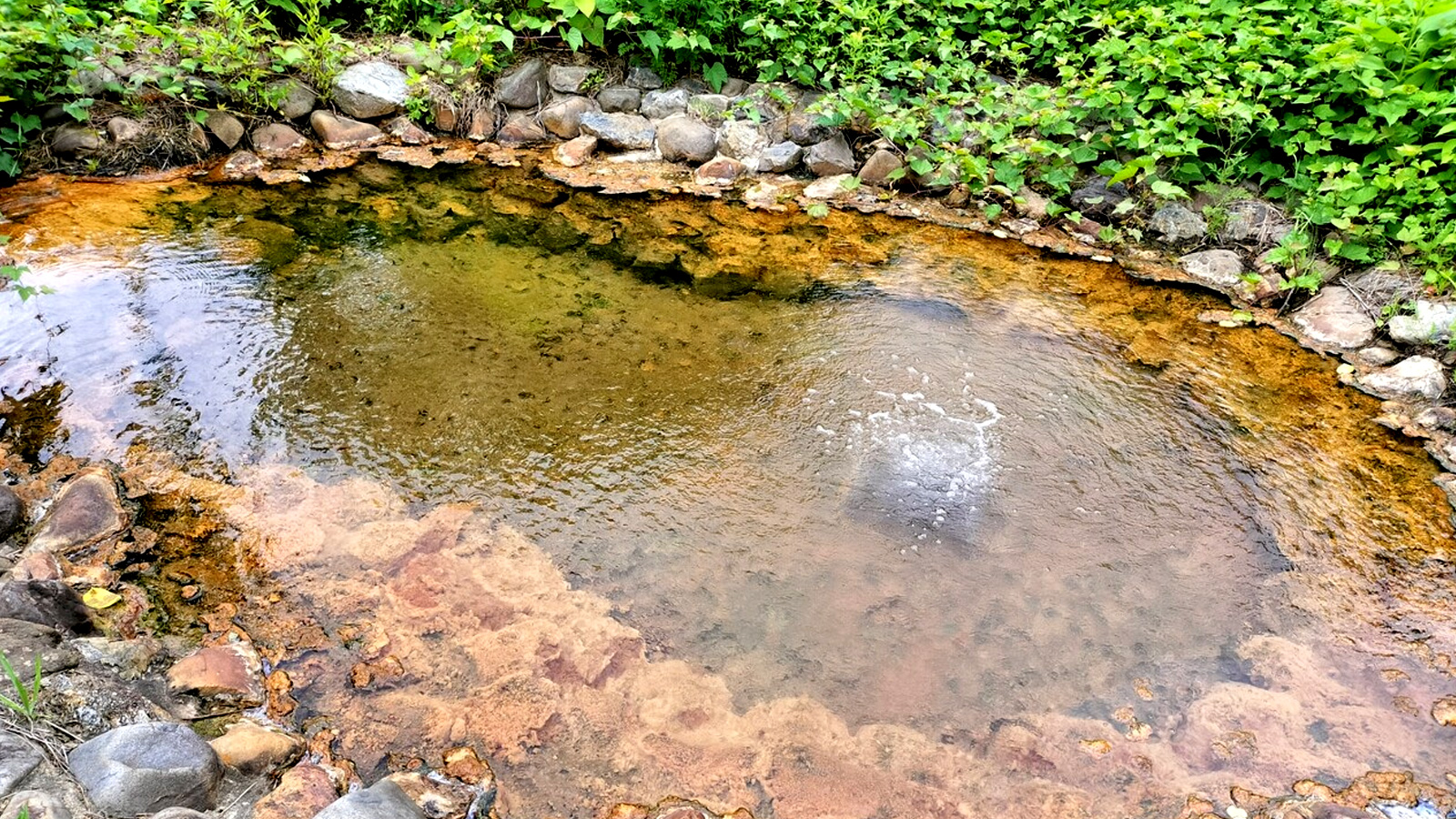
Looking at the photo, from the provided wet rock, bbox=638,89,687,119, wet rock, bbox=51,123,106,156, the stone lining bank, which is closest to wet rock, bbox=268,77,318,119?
the stone lining bank

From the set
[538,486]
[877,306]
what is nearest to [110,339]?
[538,486]

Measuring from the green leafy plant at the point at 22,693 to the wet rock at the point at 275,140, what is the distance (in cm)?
547

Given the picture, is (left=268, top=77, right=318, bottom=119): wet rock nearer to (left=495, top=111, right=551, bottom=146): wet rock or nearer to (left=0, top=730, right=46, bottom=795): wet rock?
(left=495, top=111, right=551, bottom=146): wet rock

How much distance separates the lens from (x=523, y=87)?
7.36 metres

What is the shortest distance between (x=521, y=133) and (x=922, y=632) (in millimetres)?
5764

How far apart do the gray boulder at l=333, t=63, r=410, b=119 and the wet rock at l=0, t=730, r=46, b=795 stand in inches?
243

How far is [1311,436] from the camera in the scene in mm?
4305

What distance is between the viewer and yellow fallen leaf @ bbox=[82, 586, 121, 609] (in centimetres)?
302

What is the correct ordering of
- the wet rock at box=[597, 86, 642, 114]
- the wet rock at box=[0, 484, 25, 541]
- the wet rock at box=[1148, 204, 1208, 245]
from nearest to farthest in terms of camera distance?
the wet rock at box=[0, 484, 25, 541]
the wet rock at box=[1148, 204, 1208, 245]
the wet rock at box=[597, 86, 642, 114]

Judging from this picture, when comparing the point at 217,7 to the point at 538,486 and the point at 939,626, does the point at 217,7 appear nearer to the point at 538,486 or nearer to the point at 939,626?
the point at 538,486

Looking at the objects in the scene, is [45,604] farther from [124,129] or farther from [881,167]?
[881,167]

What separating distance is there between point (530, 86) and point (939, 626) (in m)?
6.04

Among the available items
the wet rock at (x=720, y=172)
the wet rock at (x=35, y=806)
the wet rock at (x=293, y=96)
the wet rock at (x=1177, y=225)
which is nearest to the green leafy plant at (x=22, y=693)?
the wet rock at (x=35, y=806)

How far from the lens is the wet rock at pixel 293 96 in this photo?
680 cm
